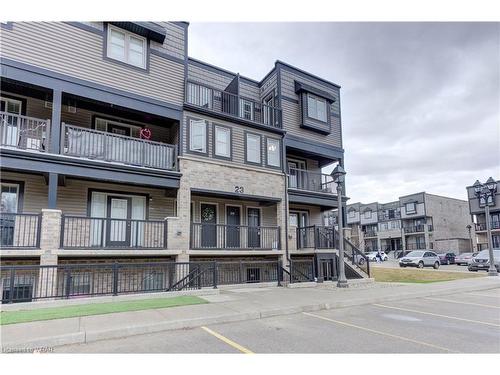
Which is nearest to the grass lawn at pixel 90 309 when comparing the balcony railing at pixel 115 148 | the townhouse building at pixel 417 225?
the balcony railing at pixel 115 148

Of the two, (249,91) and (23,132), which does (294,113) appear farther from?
(23,132)

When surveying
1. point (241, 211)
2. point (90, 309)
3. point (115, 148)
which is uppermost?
point (115, 148)

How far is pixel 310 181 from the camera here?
1950 cm

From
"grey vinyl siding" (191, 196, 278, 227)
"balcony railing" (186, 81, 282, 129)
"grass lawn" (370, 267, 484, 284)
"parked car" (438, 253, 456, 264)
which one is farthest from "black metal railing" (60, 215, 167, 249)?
"parked car" (438, 253, 456, 264)

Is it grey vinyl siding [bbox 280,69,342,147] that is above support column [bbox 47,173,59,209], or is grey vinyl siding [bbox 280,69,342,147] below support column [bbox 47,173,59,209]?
above

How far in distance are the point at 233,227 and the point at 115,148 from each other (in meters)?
5.83

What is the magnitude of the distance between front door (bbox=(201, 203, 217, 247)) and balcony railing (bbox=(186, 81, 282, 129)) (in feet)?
14.5

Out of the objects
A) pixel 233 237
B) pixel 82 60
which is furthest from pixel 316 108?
pixel 82 60

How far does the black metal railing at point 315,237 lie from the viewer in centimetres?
1723

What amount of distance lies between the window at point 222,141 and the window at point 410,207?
5068cm

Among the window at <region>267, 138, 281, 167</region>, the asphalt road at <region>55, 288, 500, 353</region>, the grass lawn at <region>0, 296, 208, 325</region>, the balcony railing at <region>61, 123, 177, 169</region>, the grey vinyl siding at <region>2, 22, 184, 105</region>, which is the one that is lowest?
the asphalt road at <region>55, 288, 500, 353</region>

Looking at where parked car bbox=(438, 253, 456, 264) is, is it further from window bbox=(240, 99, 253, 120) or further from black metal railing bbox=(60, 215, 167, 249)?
black metal railing bbox=(60, 215, 167, 249)

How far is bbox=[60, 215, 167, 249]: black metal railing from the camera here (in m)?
11.8

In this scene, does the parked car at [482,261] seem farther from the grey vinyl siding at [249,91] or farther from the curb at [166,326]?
the grey vinyl siding at [249,91]
